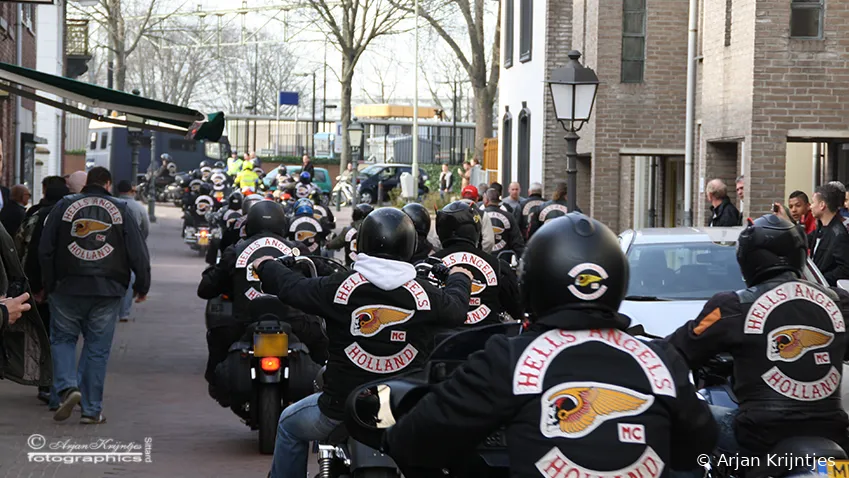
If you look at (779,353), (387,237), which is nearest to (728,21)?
(387,237)

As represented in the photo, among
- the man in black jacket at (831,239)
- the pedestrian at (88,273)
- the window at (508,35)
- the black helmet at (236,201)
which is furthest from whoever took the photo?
the window at (508,35)

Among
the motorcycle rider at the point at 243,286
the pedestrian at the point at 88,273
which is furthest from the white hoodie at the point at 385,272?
the pedestrian at the point at 88,273

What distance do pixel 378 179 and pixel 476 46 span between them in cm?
1054

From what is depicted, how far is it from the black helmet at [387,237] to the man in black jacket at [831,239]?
6118 millimetres

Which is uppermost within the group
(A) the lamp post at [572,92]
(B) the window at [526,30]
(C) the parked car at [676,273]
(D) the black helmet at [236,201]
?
(B) the window at [526,30]

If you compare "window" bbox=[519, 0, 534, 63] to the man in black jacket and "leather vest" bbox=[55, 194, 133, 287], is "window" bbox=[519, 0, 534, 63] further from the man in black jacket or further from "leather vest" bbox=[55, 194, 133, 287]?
"leather vest" bbox=[55, 194, 133, 287]

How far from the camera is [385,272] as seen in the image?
5.65 m

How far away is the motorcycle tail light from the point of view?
843 cm

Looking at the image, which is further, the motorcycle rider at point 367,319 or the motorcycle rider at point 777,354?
the motorcycle rider at point 367,319

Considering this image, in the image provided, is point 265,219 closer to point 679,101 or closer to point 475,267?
point 475,267

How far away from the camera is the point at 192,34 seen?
2972 inches

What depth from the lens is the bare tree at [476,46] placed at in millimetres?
44906

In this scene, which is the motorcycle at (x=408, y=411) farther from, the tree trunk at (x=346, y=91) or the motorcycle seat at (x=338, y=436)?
the tree trunk at (x=346, y=91)

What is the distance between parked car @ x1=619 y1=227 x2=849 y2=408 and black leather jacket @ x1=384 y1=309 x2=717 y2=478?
5.88 meters
